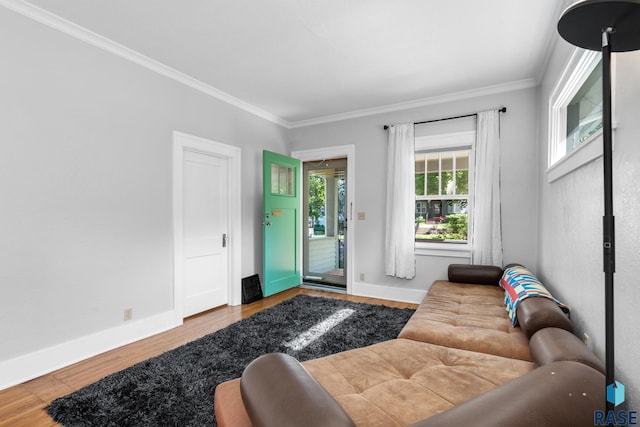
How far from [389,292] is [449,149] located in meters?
2.08

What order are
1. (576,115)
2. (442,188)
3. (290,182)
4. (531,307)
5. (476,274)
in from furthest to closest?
(290,182) < (442,188) < (476,274) < (576,115) < (531,307)

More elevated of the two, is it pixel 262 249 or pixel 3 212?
pixel 3 212

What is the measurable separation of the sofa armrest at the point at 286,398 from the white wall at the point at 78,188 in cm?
222

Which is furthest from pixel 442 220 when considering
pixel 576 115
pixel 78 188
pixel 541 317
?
pixel 78 188

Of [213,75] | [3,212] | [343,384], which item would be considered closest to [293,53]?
[213,75]

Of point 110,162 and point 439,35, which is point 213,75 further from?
point 439,35

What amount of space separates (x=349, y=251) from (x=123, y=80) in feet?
11.2

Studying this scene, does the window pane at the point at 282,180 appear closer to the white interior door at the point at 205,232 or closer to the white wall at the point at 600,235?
the white interior door at the point at 205,232

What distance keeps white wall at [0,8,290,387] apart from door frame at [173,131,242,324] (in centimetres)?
8

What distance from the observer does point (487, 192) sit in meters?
3.70

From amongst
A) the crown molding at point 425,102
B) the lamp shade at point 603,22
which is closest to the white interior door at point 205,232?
the crown molding at point 425,102

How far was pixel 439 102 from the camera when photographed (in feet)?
13.3

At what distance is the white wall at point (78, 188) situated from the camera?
7.32 ft

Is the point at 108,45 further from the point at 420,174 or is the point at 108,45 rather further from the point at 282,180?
the point at 420,174
